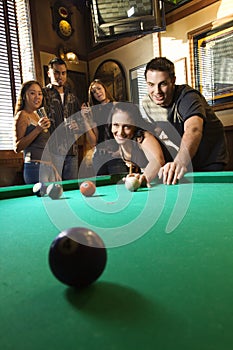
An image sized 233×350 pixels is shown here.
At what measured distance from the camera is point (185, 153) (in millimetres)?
2027

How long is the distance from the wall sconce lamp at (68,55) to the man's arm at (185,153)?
118 inches

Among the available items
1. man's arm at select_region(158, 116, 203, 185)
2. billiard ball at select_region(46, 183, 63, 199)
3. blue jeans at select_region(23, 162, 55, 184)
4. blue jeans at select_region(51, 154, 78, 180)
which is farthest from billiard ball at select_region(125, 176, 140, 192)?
blue jeans at select_region(51, 154, 78, 180)

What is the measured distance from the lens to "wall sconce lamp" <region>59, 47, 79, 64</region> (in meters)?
4.56

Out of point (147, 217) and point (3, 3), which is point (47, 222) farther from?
point (3, 3)

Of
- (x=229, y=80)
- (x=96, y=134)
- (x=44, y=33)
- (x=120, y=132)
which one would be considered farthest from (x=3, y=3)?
(x=229, y=80)

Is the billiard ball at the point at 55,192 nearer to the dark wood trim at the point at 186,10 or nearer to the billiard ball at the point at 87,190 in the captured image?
the billiard ball at the point at 87,190

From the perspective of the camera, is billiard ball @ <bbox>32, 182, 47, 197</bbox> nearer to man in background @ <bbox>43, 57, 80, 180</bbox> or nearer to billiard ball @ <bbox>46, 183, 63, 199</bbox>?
billiard ball @ <bbox>46, 183, 63, 199</bbox>

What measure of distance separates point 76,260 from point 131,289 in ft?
0.34

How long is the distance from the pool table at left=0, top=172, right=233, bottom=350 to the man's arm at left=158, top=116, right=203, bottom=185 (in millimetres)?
713

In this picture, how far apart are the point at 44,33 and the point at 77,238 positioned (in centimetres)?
447

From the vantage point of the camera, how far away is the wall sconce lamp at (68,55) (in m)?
4.56

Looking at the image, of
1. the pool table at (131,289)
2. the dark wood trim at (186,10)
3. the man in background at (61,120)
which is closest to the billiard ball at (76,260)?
the pool table at (131,289)

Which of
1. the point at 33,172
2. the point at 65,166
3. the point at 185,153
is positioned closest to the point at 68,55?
the point at 65,166

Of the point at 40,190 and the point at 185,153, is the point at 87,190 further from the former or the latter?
the point at 185,153
